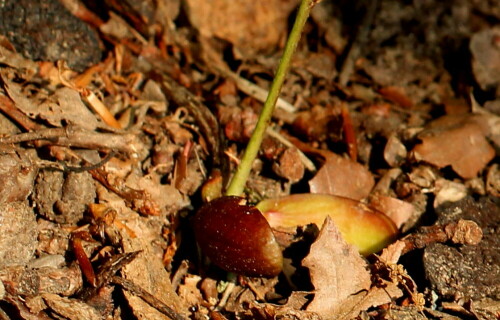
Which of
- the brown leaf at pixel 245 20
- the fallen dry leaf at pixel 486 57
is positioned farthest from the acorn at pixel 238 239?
the fallen dry leaf at pixel 486 57

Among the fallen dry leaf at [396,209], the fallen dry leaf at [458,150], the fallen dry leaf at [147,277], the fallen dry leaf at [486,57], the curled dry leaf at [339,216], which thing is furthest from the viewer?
the fallen dry leaf at [486,57]

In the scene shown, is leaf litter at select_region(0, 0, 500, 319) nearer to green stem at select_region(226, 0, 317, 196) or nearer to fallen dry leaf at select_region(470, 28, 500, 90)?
fallen dry leaf at select_region(470, 28, 500, 90)

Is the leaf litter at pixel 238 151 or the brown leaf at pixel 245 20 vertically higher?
the brown leaf at pixel 245 20

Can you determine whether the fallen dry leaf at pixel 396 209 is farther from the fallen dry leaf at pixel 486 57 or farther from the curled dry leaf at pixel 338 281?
the fallen dry leaf at pixel 486 57

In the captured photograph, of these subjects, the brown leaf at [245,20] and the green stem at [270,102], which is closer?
the green stem at [270,102]

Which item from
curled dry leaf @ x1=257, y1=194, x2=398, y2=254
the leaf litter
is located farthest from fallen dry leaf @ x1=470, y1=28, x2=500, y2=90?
curled dry leaf @ x1=257, y1=194, x2=398, y2=254

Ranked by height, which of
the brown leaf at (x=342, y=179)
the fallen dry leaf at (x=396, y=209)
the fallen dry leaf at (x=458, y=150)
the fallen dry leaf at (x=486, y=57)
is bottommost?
the fallen dry leaf at (x=396, y=209)

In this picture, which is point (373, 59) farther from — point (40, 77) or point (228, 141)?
point (40, 77)

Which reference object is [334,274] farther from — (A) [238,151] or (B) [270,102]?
(A) [238,151]
